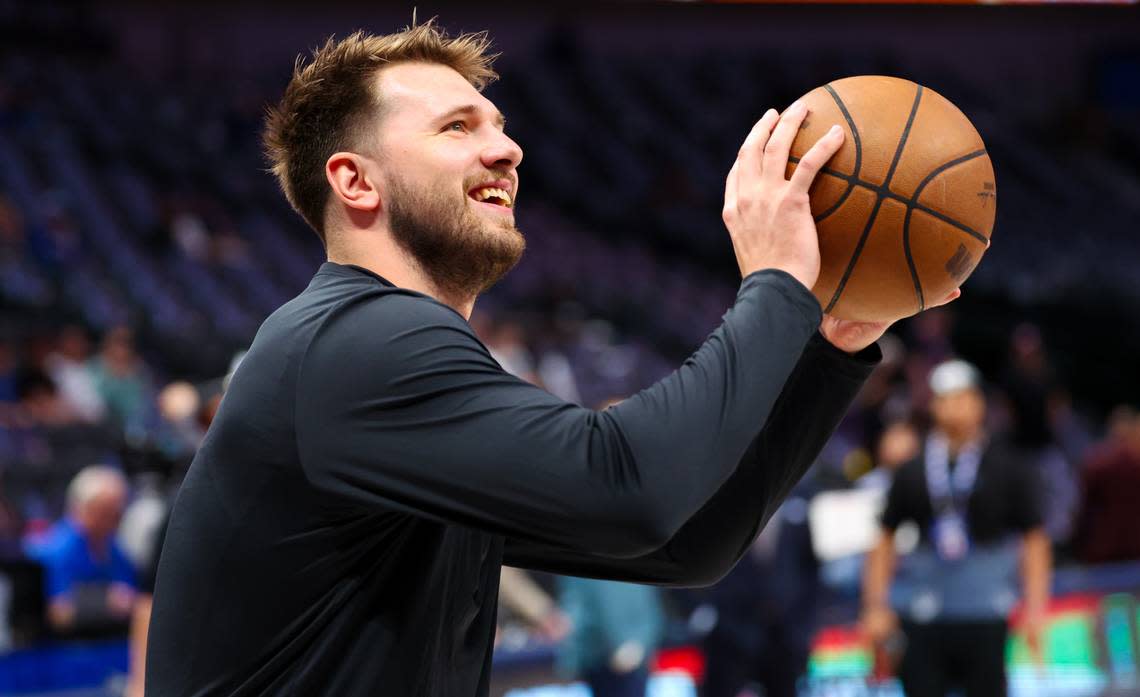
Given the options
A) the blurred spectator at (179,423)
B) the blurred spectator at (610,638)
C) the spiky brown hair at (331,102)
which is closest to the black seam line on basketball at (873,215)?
the spiky brown hair at (331,102)

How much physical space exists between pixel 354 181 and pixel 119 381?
7.57 meters

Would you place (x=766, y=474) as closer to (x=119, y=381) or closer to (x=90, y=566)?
(x=90, y=566)

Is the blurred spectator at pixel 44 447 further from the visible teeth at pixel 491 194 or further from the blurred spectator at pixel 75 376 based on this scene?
the visible teeth at pixel 491 194

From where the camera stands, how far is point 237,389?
5.97ft

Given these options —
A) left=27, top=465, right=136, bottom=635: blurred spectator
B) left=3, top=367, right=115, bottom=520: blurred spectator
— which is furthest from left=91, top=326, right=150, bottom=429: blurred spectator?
left=27, top=465, right=136, bottom=635: blurred spectator

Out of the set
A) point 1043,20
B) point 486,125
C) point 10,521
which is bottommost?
point 486,125

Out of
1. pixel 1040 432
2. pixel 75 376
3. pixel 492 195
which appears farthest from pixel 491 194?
pixel 1040 432

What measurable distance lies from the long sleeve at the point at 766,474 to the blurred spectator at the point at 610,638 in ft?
14.0

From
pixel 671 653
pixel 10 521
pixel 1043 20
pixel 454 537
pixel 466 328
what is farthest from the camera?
pixel 1043 20

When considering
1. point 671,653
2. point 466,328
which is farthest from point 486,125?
point 671,653

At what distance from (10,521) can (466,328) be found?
5869mm

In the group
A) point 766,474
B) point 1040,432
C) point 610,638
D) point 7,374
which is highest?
point 1040,432

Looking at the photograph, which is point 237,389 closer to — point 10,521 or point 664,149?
point 10,521

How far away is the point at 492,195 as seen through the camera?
1.99 meters
